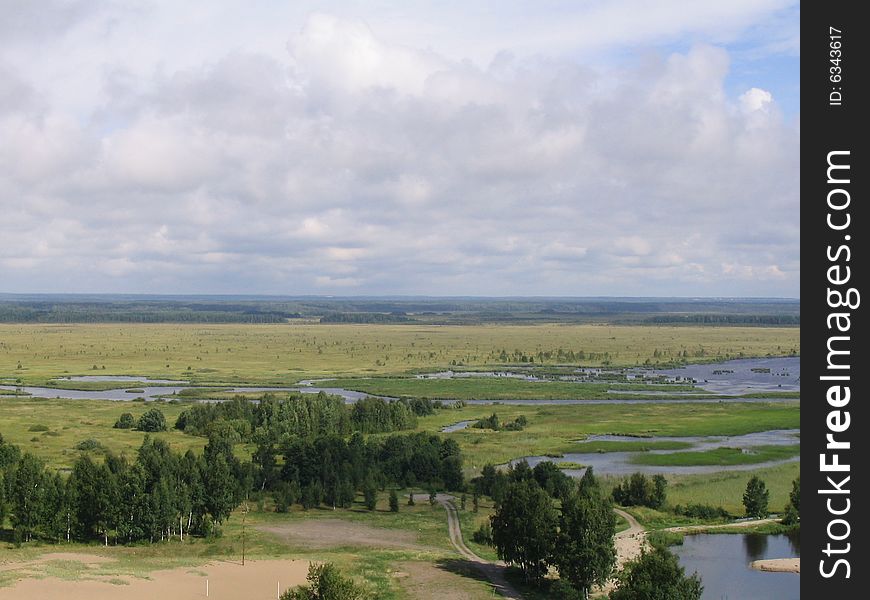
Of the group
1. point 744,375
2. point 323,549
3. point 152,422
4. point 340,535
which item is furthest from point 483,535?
point 744,375

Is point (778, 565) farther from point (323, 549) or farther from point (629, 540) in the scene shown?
point (323, 549)

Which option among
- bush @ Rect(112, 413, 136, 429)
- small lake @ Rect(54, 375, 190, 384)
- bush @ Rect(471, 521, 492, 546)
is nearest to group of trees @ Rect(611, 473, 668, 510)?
bush @ Rect(471, 521, 492, 546)

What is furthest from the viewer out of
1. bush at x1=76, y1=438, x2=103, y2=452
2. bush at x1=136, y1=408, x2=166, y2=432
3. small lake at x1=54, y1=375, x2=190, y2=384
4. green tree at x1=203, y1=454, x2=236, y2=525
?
small lake at x1=54, y1=375, x2=190, y2=384

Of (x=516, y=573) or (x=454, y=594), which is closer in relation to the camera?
(x=454, y=594)

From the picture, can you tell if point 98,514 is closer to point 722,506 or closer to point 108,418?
point 722,506

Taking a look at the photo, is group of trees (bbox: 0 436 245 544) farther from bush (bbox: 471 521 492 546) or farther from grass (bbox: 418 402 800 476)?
grass (bbox: 418 402 800 476)

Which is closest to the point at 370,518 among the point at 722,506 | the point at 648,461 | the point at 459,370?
the point at 722,506
